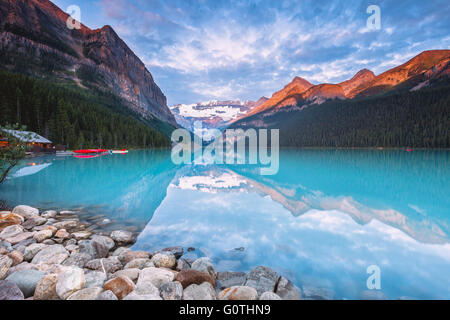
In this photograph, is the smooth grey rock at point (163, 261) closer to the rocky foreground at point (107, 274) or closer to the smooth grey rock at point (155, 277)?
the rocky foreground at point (107, 274)

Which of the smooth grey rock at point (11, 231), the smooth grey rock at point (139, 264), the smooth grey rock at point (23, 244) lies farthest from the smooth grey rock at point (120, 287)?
the smooth grey rock at point (11, 231)

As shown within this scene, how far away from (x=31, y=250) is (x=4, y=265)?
1.46 metres

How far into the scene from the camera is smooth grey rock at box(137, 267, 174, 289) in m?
5.94

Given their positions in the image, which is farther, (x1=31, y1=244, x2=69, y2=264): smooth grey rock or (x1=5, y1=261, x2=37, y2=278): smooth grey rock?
(x1=31, y1=244, x2=69, y2=264): smooth grey rock

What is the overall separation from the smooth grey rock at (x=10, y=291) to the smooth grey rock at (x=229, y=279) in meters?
4.88

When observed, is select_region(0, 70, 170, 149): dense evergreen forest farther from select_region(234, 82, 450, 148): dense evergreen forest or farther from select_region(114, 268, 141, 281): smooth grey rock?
select_region(234, 82, 450, 148): dense evergreen forest

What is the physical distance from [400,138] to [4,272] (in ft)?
550

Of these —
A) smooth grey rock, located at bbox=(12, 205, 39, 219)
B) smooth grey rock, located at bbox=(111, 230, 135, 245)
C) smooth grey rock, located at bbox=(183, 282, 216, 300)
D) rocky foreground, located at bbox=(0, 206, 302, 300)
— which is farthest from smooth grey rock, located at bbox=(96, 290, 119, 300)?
smooth grey rock, located at bbox=(12, 205, 39, 219)

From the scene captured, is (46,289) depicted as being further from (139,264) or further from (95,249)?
(95,249)

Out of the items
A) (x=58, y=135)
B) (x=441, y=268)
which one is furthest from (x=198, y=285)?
(x=58, y=135)

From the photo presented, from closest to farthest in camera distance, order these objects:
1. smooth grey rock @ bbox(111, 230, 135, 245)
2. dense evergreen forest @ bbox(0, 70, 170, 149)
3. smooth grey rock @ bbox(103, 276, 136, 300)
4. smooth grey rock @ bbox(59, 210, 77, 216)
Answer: smooth grey rock @ bbox(103, 276, 136, 300), smooth grey rock @ bbox(111, 230, 135, 245), smooth grey rock @ bbox(59, 210, 77, 216), dense evergreen forest @ bbox(0, 70, 170, 149)

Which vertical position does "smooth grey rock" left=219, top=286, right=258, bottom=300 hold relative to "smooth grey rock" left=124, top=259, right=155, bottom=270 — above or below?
above

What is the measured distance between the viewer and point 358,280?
292 inches
